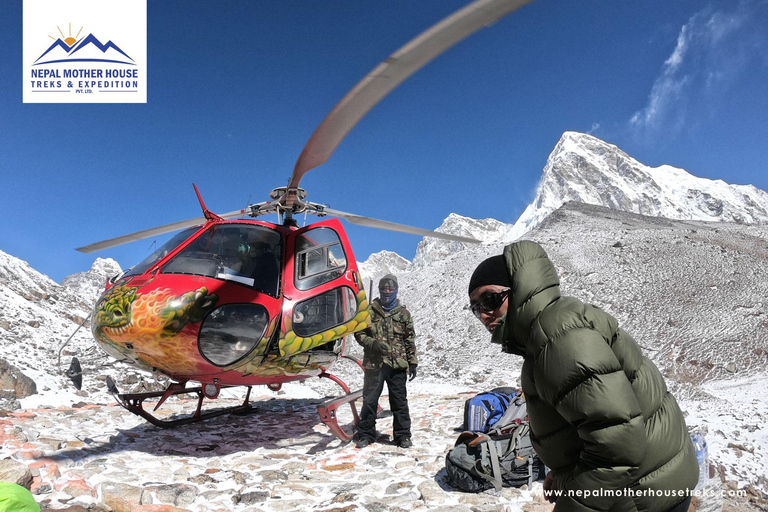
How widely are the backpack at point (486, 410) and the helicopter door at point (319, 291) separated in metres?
1.54

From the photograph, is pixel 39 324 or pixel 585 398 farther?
pixel 39 324

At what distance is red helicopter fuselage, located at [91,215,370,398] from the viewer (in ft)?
14.0

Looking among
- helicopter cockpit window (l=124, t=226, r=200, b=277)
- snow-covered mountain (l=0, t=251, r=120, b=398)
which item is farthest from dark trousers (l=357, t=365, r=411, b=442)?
snow-covered mountain (l=0, t=251, r=120, b=398)

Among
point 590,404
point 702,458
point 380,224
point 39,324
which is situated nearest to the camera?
point 590,404

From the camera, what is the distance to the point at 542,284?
1682mm

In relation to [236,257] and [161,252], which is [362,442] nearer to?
[236,257]

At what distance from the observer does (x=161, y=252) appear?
16.2 ft

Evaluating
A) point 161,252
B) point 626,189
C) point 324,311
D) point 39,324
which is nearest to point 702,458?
point 324,311

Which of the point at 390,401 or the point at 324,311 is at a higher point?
the point at 324,311

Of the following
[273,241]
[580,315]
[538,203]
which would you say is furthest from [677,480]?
[538,203]

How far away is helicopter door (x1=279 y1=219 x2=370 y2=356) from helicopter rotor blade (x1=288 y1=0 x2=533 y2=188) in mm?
2216

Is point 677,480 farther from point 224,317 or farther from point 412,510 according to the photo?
point 224,317

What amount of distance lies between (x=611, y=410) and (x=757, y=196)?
561 feet

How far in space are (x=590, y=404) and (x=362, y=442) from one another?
4.29 metres
